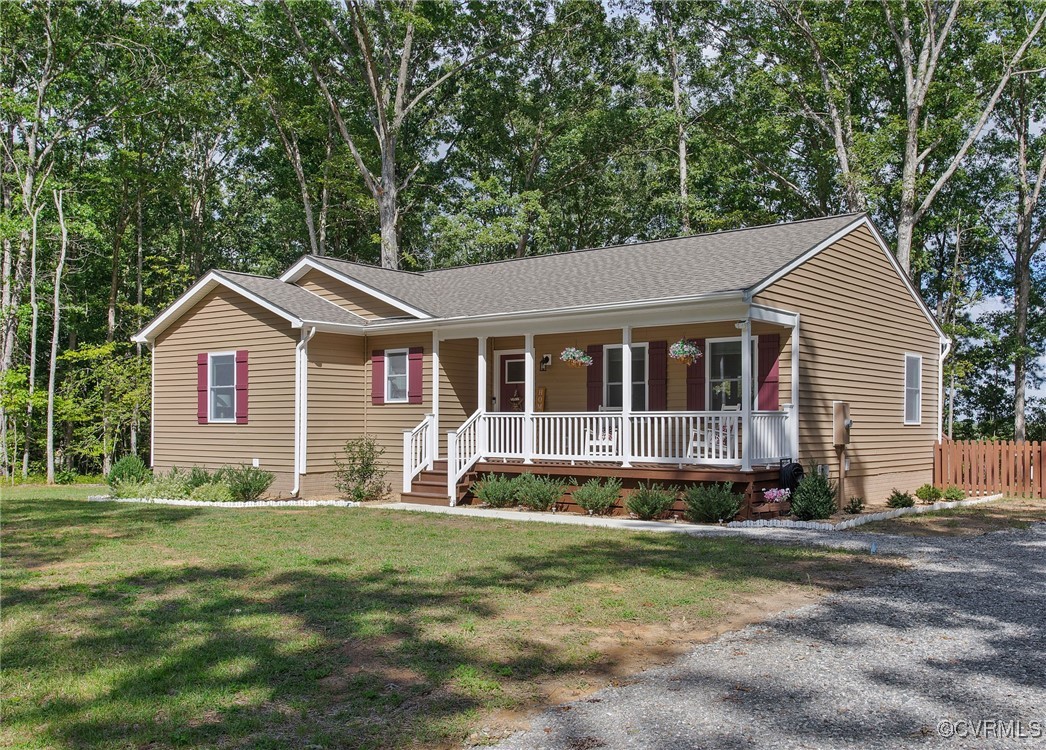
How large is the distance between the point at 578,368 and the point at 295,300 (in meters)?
5.94

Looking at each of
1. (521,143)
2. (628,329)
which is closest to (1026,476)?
(628,329)

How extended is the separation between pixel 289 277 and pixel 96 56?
1178cm

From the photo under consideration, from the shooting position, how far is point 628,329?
550 inches

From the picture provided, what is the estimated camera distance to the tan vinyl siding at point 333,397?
55.0ft

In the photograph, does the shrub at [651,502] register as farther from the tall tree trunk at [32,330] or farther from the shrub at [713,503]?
the tall tree trunk at [32,330]

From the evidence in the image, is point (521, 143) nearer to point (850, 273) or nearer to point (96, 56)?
point (96, 56)

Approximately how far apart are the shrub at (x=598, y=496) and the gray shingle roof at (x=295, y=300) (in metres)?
6.32

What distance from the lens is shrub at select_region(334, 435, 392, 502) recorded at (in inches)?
636

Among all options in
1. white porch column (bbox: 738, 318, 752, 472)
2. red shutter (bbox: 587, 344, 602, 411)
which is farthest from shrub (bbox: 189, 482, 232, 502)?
white porch column (bbox: 738, 318, 752, 472)

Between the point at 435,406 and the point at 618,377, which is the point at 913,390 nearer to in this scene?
the point at 618,377

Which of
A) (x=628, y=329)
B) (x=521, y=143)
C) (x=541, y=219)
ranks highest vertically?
(x=521, y=143)

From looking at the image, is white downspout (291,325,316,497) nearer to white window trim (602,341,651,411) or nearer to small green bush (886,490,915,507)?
white window trim (602,341,651,411)

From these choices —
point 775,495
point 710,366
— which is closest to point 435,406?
point 710,366

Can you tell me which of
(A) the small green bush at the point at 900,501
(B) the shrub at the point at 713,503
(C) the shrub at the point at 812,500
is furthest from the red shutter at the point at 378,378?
(A) the small green bush at the point at 900,501
